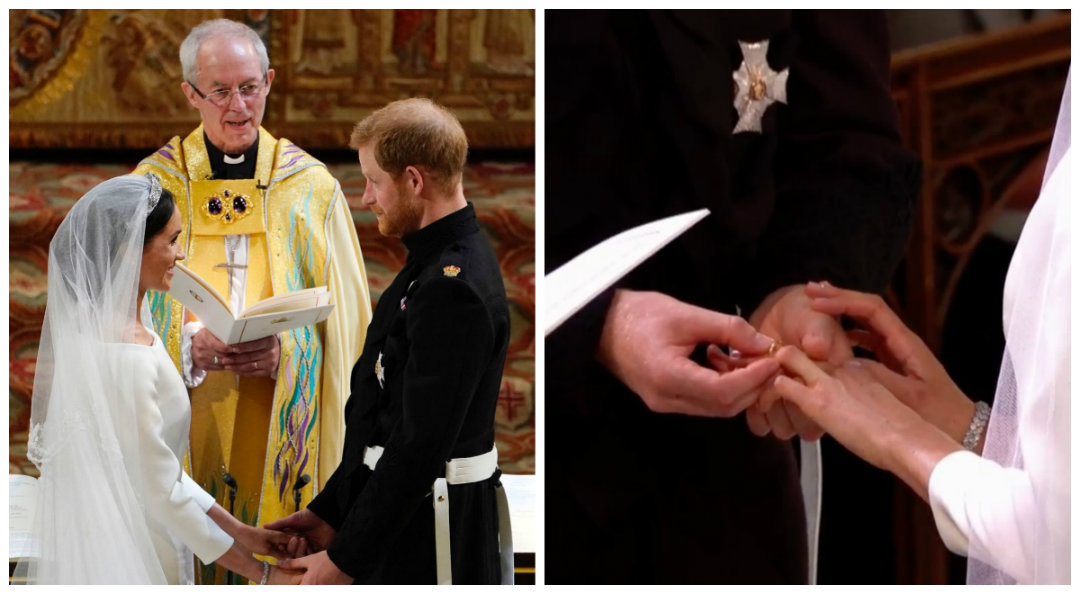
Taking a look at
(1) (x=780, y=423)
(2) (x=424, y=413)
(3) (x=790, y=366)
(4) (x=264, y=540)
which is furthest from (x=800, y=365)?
(4) (x=264, y=540)

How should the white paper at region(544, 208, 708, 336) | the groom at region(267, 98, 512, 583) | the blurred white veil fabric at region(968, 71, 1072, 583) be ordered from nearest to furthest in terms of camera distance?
the blurred white veil fabric at region(968, 71, 1072, 583) → the white paper at region(544, 208, 708, 336) → the groom at region(267, 98, 512, 583)

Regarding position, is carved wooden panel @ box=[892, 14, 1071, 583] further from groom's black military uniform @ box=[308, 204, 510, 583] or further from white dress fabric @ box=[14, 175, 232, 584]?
white dress fabric @ box=[14, 175, 232, 584]

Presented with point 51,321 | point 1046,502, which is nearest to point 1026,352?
point 1046,502

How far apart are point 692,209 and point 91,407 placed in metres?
1.29

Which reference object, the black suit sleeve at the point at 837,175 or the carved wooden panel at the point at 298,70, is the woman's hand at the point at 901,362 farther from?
the carved wooden panel at the point at 298,70

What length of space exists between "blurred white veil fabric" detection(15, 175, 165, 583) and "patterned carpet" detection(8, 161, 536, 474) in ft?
0.21

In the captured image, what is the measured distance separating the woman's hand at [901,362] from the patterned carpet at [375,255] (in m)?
0.61

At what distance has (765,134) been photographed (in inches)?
95.3

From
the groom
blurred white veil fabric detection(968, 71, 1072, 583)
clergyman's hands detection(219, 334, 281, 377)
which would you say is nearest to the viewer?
blurred white veil fabric detection(968, 71, 1072, 583)

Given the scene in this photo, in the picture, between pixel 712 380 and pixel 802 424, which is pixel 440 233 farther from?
pixel 802 424

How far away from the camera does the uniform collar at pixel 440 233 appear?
8.09ft

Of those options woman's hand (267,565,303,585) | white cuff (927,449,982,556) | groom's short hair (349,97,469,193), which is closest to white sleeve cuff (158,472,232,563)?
woman's hand (267,565,303,585)

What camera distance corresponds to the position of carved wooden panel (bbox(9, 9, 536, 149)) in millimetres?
2543

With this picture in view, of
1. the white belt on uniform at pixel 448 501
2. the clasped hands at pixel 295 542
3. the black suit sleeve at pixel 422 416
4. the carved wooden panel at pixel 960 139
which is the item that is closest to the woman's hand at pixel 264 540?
the clasped hands at pixel 295 542
